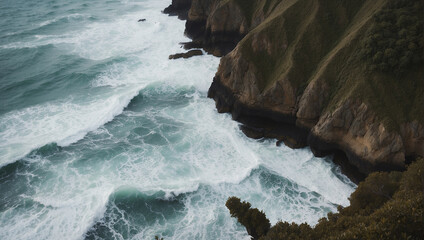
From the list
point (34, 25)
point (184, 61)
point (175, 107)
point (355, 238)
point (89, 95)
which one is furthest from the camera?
point (34, 25)

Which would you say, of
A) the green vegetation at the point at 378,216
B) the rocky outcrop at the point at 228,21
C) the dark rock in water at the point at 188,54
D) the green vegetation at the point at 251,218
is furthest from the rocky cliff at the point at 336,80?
the dark rock in water at the point at 188,54

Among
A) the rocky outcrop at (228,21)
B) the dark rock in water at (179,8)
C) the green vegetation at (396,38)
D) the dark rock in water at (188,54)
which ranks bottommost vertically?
the dark rock in water at (188,54)

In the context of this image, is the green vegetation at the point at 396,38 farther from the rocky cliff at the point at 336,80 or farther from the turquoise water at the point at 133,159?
the turquoise water at the point at 133,159

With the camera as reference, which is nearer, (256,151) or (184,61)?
(256,151)

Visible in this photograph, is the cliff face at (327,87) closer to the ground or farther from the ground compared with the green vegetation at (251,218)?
farther from the ground

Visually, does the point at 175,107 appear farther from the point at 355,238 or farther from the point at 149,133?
the point at 355,238

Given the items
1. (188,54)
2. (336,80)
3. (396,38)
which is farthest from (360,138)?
(188,54)

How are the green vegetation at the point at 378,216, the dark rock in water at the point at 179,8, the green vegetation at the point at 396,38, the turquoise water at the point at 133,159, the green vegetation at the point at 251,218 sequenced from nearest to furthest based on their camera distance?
the green vegetation at the point at 378,216, the green vegetation at the point at 251,218, the turquoise water at the point at 133,159, the green vegetation at the point at 396,38, the dark rock in water at the point at 179,8

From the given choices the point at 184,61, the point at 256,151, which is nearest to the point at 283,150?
the point at 256,151
